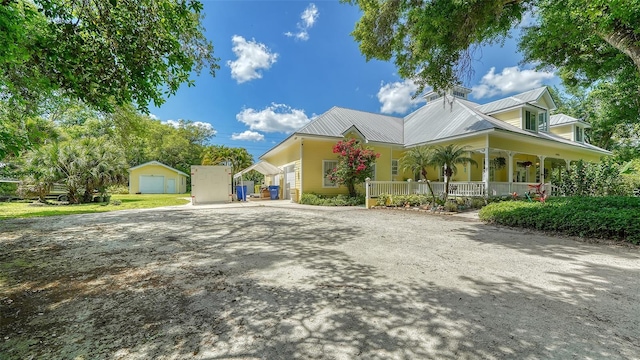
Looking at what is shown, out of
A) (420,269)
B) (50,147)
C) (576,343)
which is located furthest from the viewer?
(50,147)

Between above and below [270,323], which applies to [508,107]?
above

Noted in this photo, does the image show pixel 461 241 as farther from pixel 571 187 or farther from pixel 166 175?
pixel 166 175

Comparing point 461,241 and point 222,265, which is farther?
point 461,241

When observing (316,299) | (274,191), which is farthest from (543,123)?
(316,299)

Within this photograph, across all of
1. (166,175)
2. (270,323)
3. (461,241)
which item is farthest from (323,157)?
(166,175)

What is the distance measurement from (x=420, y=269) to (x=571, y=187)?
559 inches

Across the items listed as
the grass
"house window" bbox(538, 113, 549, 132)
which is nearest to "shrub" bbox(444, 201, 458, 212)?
"house window" bbox(538, 113, 549, 132)

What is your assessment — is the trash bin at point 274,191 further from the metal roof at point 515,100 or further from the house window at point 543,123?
the house window at point 543,123

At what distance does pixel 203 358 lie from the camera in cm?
185

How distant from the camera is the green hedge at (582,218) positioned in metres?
5.52

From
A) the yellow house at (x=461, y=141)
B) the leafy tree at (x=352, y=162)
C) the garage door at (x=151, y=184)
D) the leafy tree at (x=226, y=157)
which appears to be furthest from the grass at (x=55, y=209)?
the leafy tree at (x=226, y=157)

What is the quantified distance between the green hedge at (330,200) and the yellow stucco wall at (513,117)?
→ 10.4 metres

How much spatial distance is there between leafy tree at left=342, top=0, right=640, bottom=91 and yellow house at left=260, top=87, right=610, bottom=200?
3900 mm

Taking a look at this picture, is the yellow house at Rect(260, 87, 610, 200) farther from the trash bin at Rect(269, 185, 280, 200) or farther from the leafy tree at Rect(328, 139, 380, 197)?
the leafy tree at Rect(328, 139, 380, 197)
